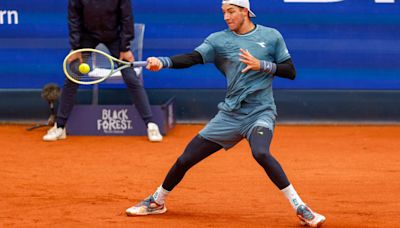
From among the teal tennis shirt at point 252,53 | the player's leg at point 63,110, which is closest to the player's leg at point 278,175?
the teal tennis shirt at point 252,53

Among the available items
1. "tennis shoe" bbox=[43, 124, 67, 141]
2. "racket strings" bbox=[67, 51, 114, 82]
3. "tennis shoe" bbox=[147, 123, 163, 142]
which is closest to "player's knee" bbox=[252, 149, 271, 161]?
"racket strings" bbox=[67, 51, 114, 82]

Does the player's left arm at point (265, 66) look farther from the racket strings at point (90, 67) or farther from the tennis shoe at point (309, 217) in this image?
the racket strings at point (90, 67)

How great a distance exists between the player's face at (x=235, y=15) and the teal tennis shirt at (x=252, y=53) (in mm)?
89

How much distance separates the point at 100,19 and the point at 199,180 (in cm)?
254

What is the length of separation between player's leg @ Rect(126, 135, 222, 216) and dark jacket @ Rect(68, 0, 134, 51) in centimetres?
337

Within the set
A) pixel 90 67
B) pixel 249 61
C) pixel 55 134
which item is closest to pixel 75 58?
pixel 90 67

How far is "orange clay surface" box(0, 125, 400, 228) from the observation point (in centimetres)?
676

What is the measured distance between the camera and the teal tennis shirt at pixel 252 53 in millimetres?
6512

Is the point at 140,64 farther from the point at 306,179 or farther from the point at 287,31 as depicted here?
the point at 287,31

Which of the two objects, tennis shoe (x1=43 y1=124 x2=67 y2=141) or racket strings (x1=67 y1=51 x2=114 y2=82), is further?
tennis shoe (x1=43 y1=124 x2=67 y2=141)

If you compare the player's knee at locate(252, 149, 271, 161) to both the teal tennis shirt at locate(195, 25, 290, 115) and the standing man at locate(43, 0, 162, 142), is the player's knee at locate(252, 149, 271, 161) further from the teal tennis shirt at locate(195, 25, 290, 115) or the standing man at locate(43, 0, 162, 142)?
the standing man at locate(43, 0, 162, 142)

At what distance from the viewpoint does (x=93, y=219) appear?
6668mm

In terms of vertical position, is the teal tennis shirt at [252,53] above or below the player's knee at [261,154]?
above

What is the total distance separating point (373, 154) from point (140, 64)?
401 centimetres
